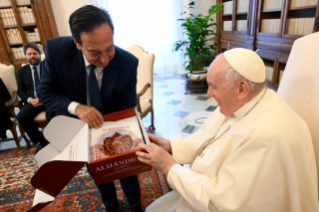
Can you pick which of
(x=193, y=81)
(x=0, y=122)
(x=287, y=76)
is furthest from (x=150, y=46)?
(x=287, y=76)

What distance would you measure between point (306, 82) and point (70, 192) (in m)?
2.18

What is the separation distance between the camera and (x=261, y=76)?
2.80 feet

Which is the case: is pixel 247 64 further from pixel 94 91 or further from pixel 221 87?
pixel 94 91

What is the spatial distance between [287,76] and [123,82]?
0.94 m

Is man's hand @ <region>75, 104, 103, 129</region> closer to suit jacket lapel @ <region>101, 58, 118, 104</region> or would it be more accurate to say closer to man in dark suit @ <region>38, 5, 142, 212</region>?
man in dark suit @ <region>38, 5, 142, 212</region>

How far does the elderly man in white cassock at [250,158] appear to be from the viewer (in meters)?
0.76

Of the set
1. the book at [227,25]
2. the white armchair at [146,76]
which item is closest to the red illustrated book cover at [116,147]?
the white armchair at [146,76]

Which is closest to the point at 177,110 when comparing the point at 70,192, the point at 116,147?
the point at 70,192

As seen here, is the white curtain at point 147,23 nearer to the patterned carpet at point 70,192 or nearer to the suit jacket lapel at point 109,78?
the patterned carpet at point 70,192

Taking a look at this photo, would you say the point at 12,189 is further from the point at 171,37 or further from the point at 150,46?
the point at 171,37

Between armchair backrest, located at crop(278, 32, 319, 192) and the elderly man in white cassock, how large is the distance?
0.30 ft

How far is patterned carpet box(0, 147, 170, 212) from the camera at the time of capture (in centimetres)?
186

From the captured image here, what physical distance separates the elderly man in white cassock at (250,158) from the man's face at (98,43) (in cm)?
52

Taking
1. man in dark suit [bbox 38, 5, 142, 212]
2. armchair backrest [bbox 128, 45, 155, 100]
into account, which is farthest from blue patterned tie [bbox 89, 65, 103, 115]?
armchair backrest [bbox 128, 45, 155, 100]
